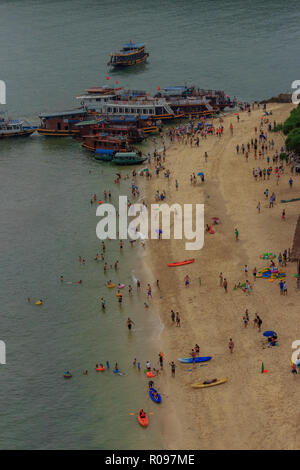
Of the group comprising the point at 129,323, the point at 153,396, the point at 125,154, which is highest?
the point at 125,154

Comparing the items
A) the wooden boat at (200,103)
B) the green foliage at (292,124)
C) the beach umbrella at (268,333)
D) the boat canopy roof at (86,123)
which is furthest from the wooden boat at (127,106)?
the beach umbrella at (268,333)

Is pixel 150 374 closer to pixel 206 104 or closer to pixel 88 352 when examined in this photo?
pixel 88 352

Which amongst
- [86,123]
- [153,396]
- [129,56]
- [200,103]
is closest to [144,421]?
[153,396]

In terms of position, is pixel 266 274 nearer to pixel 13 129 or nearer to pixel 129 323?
pixel 129 323
